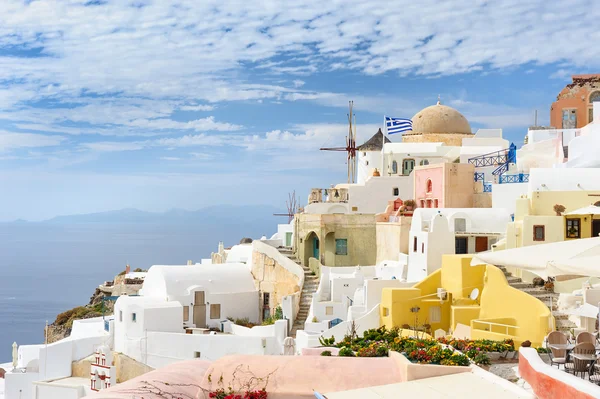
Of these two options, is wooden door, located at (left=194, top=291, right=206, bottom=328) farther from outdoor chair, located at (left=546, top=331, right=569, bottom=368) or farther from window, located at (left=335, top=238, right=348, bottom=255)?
outdoor chair, located at (left=546, top=331, right=569, bottom=368)

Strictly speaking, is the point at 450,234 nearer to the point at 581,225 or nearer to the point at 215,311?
the point at 581,225

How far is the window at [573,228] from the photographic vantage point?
86.8 ft

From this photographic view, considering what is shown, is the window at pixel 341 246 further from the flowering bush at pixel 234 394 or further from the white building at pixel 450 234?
the flowering bush at pixel 234 394

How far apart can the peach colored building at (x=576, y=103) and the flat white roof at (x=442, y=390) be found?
32.7 metres

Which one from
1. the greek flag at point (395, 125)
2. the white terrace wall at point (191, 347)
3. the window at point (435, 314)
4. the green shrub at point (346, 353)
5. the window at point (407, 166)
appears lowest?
the white terrace wall at point (191, 347)

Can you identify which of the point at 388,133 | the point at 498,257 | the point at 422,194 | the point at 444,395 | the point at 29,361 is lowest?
the point at 29,361

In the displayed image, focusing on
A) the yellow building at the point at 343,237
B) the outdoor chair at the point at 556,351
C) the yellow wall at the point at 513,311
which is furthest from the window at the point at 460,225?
the outdoor chair at the point at 556,351

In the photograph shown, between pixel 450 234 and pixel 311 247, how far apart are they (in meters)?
10.4

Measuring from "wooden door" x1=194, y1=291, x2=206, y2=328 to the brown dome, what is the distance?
64.3ft

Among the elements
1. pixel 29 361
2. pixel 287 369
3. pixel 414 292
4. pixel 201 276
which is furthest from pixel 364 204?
pixel 287 369

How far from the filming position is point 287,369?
1233 centimetres

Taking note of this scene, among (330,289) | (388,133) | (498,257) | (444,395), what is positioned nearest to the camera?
(444,395)

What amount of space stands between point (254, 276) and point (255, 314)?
214cm

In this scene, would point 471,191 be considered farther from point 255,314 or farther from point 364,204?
point 255,314
